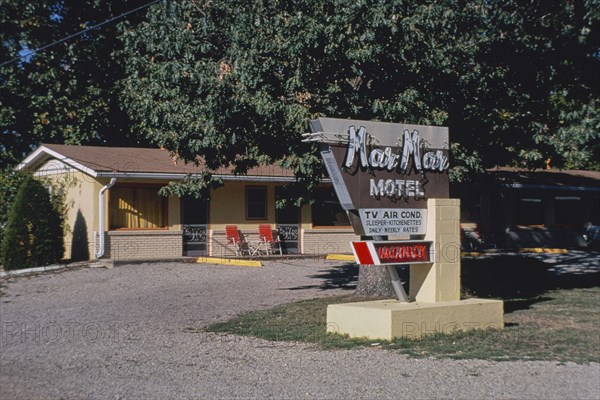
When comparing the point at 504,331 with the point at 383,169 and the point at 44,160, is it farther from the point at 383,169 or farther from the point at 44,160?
the point at 44,160

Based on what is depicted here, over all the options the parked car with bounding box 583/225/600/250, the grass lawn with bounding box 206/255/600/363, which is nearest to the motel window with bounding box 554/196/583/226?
the parked car with bounding box 583/225/600/250

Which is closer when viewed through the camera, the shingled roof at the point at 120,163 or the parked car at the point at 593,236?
the shingled roof at the point at 120,163

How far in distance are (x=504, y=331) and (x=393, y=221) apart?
100.0 inches

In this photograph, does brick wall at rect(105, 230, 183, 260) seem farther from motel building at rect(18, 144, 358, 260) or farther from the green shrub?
the green shrub

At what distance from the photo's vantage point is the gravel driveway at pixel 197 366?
337 inches

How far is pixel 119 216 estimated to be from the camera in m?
25.0

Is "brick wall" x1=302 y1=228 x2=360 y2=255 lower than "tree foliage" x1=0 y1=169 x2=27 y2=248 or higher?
lower

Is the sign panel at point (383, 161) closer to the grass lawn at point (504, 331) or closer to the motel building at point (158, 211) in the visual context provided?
the grass lawn at point (504, 331)

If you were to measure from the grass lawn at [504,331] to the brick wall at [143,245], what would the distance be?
1002cm

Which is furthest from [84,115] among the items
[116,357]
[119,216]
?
[116,357]

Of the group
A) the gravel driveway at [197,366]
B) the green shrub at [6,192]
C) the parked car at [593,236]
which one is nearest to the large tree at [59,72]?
the green shrub at [6,192]

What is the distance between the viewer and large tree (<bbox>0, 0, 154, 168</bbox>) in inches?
1219

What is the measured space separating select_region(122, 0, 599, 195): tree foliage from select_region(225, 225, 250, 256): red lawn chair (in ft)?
34.8

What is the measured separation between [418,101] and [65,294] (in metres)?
9.52
